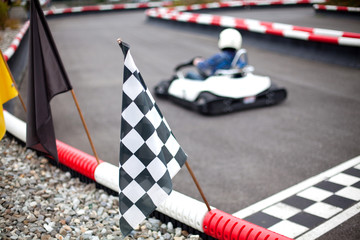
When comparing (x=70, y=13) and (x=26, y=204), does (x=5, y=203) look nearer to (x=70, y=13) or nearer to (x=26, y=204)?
(x=26, y=204)

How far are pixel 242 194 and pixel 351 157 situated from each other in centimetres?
160

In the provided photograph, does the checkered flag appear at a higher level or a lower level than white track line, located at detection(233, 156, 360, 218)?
higher

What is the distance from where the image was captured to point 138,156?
128 inches

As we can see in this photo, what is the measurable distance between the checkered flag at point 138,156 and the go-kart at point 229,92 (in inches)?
150

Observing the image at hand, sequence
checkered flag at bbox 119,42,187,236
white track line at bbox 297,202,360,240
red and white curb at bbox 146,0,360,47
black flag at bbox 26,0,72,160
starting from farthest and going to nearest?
1. red and white curb at bbox 146,0,360,47
2. black flag at bbox 26,0,72,160
3. white track line at bbox 297,202,360,240
4. checkered flag at bbox 119,42,187,236

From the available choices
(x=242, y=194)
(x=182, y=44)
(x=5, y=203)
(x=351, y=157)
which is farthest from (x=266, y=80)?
(x=182, y=44)

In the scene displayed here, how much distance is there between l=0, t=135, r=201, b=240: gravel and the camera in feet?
12.9

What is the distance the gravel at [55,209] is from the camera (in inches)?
155

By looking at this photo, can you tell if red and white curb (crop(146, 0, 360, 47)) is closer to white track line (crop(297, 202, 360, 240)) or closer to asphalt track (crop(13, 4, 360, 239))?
asphalt track (crop(13, 4, 360, 239))

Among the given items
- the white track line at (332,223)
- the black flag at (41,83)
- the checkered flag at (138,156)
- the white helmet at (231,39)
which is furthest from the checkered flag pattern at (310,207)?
the white helmet at (231,39)

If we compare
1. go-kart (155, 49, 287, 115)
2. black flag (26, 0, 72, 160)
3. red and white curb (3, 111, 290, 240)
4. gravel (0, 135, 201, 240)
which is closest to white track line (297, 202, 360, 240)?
red and white curb (3, 111, 290, 240)

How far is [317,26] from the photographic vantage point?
12.1 meters

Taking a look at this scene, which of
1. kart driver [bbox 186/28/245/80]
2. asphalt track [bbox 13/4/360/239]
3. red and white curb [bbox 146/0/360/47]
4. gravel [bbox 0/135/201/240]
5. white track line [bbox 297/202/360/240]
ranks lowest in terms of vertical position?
asphalt track [bbox 13/4/360/239]

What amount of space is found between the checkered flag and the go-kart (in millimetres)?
3809
